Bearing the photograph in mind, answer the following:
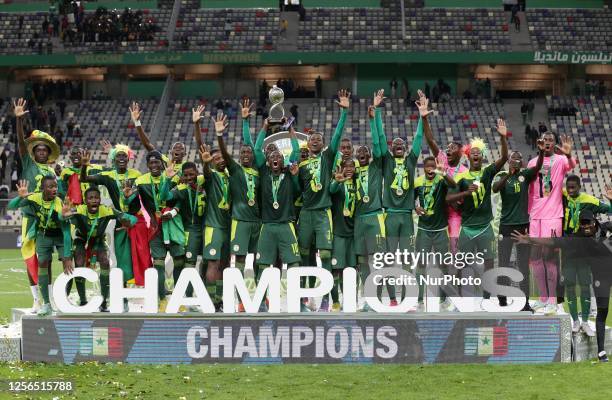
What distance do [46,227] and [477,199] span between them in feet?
16.5

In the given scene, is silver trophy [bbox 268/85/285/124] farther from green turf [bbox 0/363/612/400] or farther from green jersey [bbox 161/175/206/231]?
green turf [bbox 0/363/612/400]

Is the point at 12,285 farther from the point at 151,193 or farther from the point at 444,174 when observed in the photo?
the point at 444,174

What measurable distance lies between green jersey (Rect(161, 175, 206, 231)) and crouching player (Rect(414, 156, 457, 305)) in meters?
2.56

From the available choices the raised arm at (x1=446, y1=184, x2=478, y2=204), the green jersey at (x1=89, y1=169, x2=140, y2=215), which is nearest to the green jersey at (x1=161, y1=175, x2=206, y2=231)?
the green jersey at (x1=89, y1=169, x2=140, y2=215)

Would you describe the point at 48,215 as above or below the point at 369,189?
below

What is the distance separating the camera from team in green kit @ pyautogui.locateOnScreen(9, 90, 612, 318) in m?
13.3

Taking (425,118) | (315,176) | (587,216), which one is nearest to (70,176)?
(315,176)

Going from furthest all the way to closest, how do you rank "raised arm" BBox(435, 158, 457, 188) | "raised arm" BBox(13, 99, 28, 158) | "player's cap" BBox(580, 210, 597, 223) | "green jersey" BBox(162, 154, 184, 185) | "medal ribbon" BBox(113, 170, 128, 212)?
"raised arm" BBox(13, 99, 28, 158) → "medal ribbon" BBox(113, 170, 128, 212) → "green jersey" BBox(162, 154, 184, 185) → "raised arm" BBox(435, 158, 457, 188) → "player's cap" BBox(580, 210, 597, 223)

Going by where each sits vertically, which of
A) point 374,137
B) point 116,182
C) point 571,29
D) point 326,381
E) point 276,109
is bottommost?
point 326,381

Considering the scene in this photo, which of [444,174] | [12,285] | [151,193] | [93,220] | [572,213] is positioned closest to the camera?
[444,174]

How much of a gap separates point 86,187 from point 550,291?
6117 millimetres

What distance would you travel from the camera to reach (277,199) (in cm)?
1331

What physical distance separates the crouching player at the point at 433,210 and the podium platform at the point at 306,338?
948 millimetres

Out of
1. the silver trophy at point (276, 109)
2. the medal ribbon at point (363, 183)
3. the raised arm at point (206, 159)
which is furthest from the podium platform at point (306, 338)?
the silver trophy at point (276, 109)
